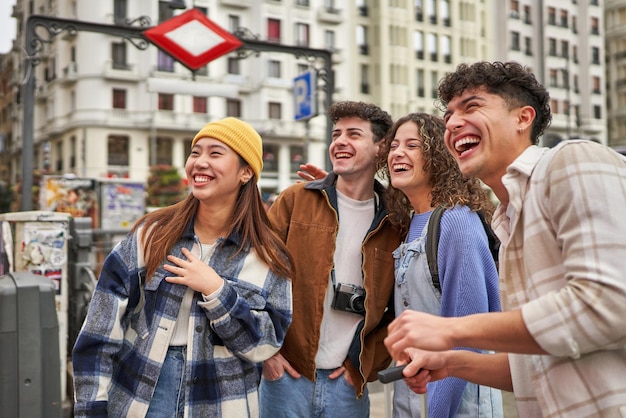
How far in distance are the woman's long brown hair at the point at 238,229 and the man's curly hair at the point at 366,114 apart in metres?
0.62

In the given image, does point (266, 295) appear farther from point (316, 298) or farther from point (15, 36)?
point (15, 36)

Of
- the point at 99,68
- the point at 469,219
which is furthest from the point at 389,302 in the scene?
the point at 99,68

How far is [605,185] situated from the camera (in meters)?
1.37

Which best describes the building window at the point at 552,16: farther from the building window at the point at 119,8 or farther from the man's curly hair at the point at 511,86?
the man's curly hair at the point at 511,86

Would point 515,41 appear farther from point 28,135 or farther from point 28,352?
point 28,352

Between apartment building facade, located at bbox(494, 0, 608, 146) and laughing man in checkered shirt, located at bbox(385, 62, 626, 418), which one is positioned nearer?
laughing man in checkered shirt, located at bbox(385, 62, 626, 418)

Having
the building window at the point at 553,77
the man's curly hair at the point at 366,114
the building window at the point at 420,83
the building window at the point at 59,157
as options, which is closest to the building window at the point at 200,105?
the building window at the point at 59,157

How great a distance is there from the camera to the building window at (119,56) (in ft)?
139

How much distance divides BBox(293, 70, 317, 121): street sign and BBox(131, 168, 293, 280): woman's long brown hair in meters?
5.70

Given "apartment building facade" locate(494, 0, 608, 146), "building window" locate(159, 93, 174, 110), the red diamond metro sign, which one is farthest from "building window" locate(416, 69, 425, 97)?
the red diamond metro sign

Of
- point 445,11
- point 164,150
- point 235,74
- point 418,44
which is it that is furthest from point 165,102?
point 445,11

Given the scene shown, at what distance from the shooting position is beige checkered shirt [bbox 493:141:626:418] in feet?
4.40

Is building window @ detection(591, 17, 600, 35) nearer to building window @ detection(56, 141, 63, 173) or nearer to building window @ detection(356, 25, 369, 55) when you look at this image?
building window @ detection(356, 25, 369, 55)

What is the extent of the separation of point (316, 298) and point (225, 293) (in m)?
0.62
